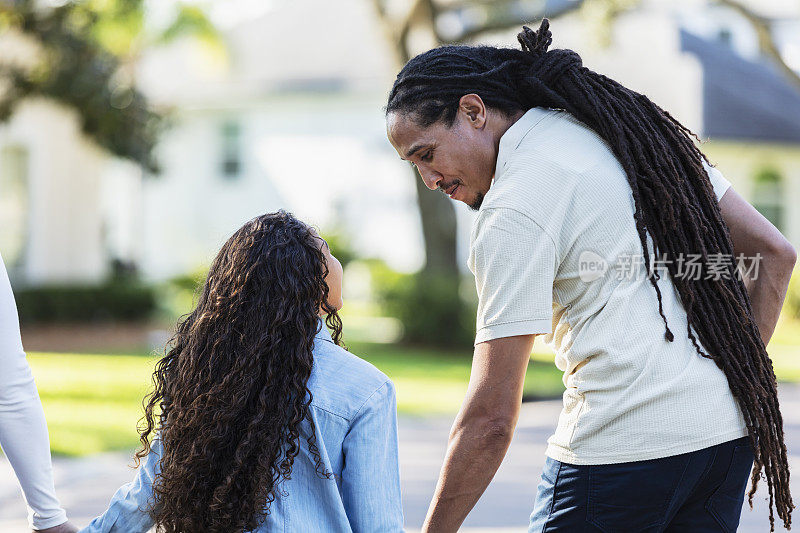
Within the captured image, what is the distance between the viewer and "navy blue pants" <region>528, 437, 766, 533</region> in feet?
7.21

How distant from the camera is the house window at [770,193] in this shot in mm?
23812

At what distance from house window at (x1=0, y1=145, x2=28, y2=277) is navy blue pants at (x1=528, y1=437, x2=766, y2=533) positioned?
51.0 ft

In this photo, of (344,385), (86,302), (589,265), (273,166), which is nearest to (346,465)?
(344,385)

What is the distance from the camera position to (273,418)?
228cm

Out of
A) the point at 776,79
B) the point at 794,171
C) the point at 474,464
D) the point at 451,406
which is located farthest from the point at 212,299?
the point at 776,79

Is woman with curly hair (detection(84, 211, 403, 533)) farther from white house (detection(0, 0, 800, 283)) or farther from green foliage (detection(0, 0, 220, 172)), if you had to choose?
white house (detection(0, 0, 800, 283))

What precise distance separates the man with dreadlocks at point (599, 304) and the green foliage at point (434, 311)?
13.0 metres

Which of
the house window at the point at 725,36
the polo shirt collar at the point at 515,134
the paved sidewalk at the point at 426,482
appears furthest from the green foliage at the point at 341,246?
the polo shirt collar at the point at 515,134

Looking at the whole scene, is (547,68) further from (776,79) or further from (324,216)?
(776,79)

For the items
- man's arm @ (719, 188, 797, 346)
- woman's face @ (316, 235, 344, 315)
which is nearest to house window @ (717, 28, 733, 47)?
man's arm @ (719, 188, 797, 346)

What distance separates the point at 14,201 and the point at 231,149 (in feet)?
34.3

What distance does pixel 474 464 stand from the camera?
225cm

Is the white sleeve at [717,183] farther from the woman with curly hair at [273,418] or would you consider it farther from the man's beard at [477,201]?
the woman with curly hair at [273,418]

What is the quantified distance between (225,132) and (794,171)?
1484cm
